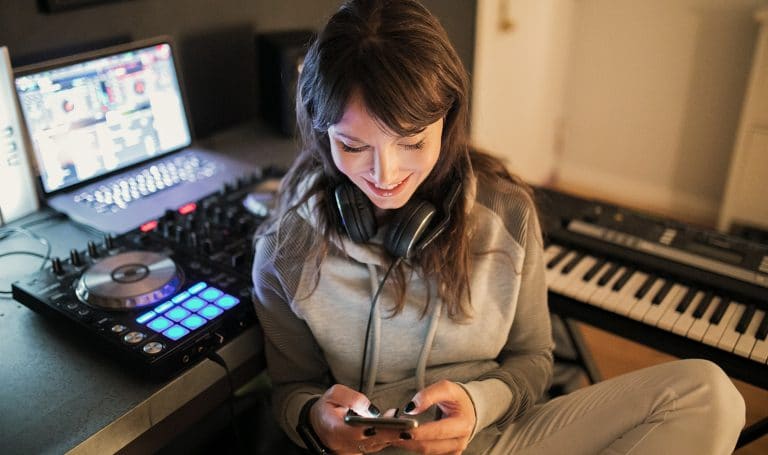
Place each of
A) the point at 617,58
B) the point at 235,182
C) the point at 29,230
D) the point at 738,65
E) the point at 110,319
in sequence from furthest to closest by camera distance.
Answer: the point at 617,58 < the point at 738,65 < the point at 235,182 < the point at 29,230 < the point at 110,319

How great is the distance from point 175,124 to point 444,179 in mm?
697

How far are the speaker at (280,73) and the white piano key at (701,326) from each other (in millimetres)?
969

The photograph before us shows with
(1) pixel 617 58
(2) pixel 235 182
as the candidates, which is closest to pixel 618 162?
(1) pixel 617 58

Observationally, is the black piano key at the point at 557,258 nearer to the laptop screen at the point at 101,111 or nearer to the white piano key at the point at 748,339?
the white piano key at the point at 748,339

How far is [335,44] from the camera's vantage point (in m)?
0.88

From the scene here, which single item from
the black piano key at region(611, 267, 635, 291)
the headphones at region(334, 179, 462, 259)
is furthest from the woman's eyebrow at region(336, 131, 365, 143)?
the black piano key at region(611, 267, 635, 291)

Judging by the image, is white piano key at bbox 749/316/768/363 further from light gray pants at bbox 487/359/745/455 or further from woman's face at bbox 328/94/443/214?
woman's face at bbox 328/94/443/214

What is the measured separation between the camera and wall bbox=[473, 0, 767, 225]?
8.46 ft

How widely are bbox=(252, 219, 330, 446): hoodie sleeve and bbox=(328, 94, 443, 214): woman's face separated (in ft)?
0.56

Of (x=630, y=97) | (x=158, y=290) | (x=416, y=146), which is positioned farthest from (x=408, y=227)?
(x=630, y=97)

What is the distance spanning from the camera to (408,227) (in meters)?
1.00

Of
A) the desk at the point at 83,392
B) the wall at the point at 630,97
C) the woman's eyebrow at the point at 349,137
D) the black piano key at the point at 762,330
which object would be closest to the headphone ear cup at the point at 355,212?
the woman's eyebrow at the point at 349,137

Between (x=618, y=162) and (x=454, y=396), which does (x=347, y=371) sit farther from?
(x=618, y=162)

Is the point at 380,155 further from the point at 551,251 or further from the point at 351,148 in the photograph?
the point at 551,251
